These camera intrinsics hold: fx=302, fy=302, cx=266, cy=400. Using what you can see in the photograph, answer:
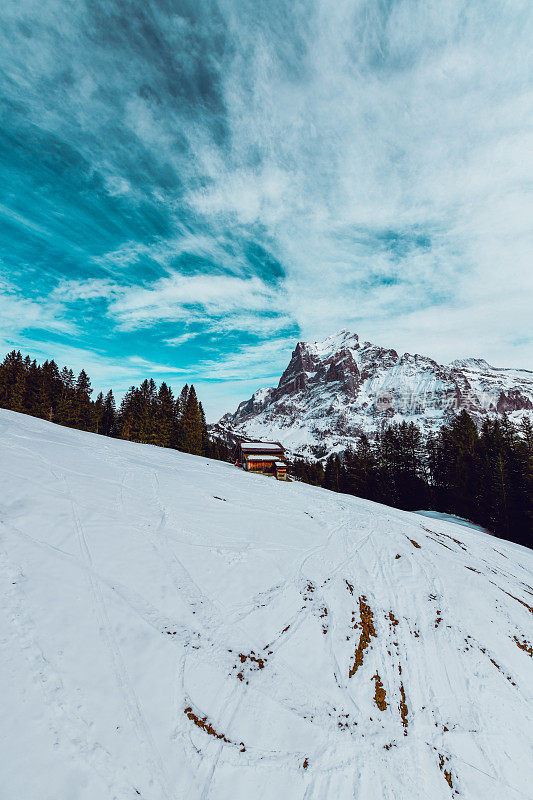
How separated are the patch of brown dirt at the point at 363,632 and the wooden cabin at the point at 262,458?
2767cm

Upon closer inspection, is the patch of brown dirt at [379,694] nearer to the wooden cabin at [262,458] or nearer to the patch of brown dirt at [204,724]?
the patch of brown dirt at [204,724]

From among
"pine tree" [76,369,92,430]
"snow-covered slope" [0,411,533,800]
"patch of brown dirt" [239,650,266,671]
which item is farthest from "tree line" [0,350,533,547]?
"patch of brown dirt" [239,650,266,671]

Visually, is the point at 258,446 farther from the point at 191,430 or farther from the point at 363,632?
the point at 363,632

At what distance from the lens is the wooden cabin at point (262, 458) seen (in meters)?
36.7

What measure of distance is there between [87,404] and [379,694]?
57.8 metres

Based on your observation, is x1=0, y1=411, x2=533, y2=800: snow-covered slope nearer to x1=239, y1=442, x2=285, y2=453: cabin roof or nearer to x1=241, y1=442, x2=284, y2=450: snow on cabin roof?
x1=239, y1=442, x2=285, y2=453: cabin roof

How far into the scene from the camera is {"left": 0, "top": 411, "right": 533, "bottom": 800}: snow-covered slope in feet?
13.1

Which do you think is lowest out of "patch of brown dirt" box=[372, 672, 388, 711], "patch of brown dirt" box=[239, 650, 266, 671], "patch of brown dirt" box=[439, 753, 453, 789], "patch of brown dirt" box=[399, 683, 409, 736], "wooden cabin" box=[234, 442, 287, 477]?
"patch of brown dirt" box=[439, 753, 453, 789]

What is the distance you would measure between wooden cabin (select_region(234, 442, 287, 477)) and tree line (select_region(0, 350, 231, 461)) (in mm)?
10766

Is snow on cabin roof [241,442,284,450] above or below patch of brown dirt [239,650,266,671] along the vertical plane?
above

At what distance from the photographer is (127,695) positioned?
453cm

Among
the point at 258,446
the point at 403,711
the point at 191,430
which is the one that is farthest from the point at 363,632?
the point at 191,430

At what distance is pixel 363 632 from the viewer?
7156mm

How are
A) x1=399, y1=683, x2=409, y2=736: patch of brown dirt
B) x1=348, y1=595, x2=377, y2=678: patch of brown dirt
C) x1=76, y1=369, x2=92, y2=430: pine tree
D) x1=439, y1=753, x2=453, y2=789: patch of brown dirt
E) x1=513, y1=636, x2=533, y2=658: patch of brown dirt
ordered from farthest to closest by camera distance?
1. x1=76, y1=369, x2=92, y2=430: pine tree
2. x1=513, y1=636, x2=533, y2=658: patch of brown dirt
3. x1=348, y1=595, x2=377, y2=678: patch of brown dirt
4. x1=399, y1=683, x2=409, y2=736: patch of brown dirt
5. x1=439, y1=753, x2=453, y2=789: patch of brown dirt
